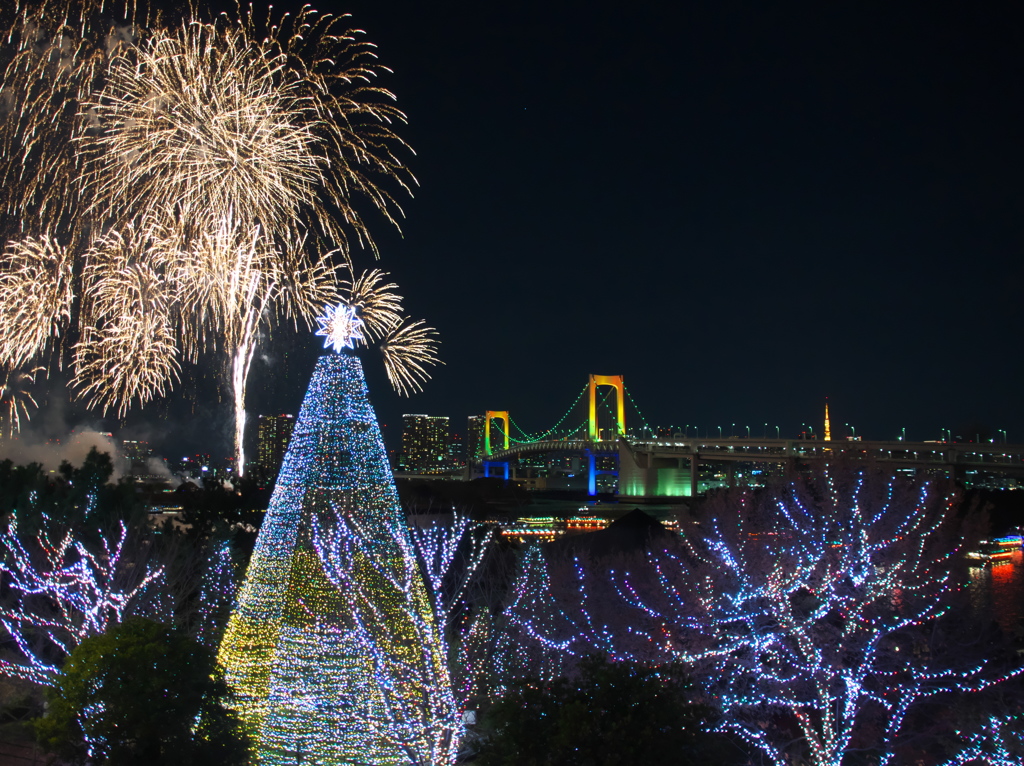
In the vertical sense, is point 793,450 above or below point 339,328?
below

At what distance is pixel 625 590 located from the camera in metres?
13.4

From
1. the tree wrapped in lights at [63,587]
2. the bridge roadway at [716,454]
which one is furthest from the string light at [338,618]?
the bridge roadway at [716,454]

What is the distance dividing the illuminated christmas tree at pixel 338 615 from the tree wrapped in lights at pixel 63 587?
12.1ft

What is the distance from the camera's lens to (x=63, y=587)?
10227mm

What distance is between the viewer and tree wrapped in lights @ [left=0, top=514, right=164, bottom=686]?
33.0 ft

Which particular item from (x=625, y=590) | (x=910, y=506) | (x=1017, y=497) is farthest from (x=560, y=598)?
(x=1017, y=497)

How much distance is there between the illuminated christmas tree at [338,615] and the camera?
676 centimetres

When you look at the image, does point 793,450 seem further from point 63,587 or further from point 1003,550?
point 63,587

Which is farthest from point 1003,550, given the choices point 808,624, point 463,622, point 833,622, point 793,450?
point 463,622

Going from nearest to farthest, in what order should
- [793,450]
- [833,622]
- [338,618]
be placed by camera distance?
[338,618], [833,622], [793,450]

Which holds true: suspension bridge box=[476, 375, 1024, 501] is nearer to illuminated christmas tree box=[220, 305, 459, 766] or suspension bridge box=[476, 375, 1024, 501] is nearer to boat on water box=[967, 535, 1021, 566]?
boat on water box=[967, 535, 1021, 566]

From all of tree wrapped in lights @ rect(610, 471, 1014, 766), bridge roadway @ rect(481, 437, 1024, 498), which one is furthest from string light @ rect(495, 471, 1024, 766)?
bridge roadway @ rect(481, 437, 1024, 498)

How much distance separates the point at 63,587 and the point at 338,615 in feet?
A: 17.5

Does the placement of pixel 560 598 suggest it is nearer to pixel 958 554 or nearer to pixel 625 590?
pixel 625 590
